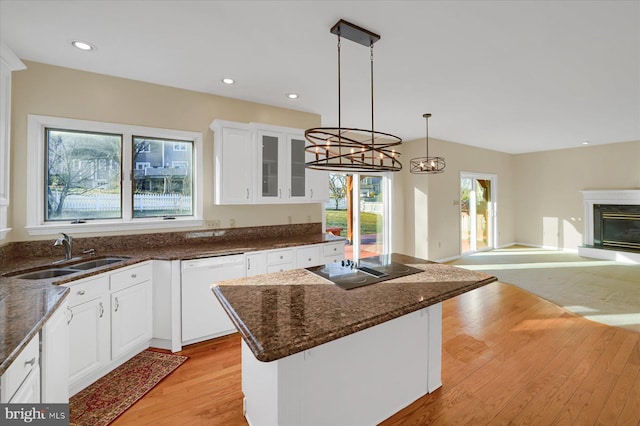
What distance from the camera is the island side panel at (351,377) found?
57.4 inches

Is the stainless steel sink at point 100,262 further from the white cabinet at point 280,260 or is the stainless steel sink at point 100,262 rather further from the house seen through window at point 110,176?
the white cabinet at point 280,260

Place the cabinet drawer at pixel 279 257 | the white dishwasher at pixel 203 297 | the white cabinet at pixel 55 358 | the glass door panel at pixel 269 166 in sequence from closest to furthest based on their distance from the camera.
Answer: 1. the white cabinet at pixel 55 358
2. the white dishwasher at pixel 203 297
3. the cabinet drawer at pixel 279 257
4. the glass door panel at pixel 269 166

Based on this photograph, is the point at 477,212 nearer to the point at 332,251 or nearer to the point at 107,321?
the point at 332,251

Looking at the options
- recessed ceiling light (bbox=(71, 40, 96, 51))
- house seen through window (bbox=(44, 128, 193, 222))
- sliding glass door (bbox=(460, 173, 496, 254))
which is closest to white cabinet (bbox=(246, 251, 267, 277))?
house seen through window (bbox=(44, 128, 193, 222))

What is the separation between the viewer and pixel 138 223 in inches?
125

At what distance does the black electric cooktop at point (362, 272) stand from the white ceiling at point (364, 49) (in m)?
1.85

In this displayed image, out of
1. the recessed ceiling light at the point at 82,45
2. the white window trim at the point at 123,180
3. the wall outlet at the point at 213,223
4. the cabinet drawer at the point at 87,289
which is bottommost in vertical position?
the cabinet drawer at the point at 87,289

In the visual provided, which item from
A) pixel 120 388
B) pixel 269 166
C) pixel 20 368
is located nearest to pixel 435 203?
pixel 269 166

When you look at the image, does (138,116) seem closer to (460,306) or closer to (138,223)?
(138,223)

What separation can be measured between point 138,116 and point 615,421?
4.84 m

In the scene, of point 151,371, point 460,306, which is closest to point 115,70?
point 151,371

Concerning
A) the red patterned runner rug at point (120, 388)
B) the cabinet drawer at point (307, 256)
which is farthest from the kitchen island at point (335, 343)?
the cabinet drawer at point (307, 256)

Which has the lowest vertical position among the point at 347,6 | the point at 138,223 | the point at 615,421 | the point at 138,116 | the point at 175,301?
the point at 615,421

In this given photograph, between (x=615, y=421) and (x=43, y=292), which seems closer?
(x=43, y=292)
